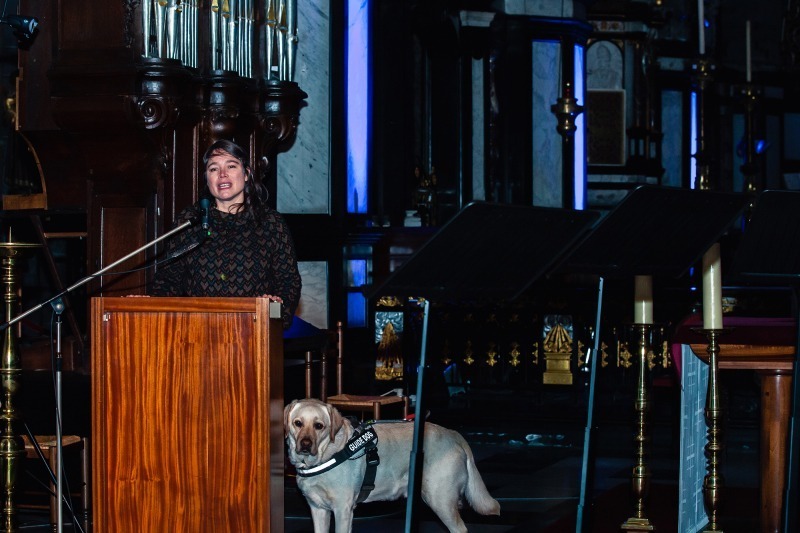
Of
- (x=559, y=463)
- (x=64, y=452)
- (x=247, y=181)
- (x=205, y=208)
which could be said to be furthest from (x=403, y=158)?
(x=205, y=208)

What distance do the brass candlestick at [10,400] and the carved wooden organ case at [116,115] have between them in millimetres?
2605

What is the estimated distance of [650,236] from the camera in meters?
4.70

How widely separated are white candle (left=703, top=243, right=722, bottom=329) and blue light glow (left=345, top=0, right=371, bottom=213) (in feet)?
21.6

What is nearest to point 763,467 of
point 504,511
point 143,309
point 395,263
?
point 504,511

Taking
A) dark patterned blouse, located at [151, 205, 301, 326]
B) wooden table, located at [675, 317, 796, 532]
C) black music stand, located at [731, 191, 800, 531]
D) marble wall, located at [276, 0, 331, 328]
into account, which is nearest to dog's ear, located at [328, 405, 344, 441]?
dark patterned blouse, located at [151, 205, 301, 326]

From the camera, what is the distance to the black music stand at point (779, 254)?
4480mm

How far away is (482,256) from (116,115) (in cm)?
448

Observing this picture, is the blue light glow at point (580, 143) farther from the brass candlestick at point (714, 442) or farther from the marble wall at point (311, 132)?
the brass candlestick at point (714, 442)

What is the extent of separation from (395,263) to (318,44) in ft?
7.63

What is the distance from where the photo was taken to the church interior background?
26.6 feet

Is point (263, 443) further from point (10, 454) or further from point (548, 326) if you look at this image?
A: point (548, 326)

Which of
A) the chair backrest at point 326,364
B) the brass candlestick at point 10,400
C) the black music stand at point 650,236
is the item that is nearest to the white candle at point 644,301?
the black music stand at point 650,236

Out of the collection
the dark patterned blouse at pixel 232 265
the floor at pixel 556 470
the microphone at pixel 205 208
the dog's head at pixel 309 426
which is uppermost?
the microphone at pixel 205 208

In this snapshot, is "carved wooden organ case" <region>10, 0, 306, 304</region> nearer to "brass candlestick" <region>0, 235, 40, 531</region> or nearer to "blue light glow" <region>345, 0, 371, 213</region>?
"brass candlestick" <region>0, 235, 40, 531</region>
